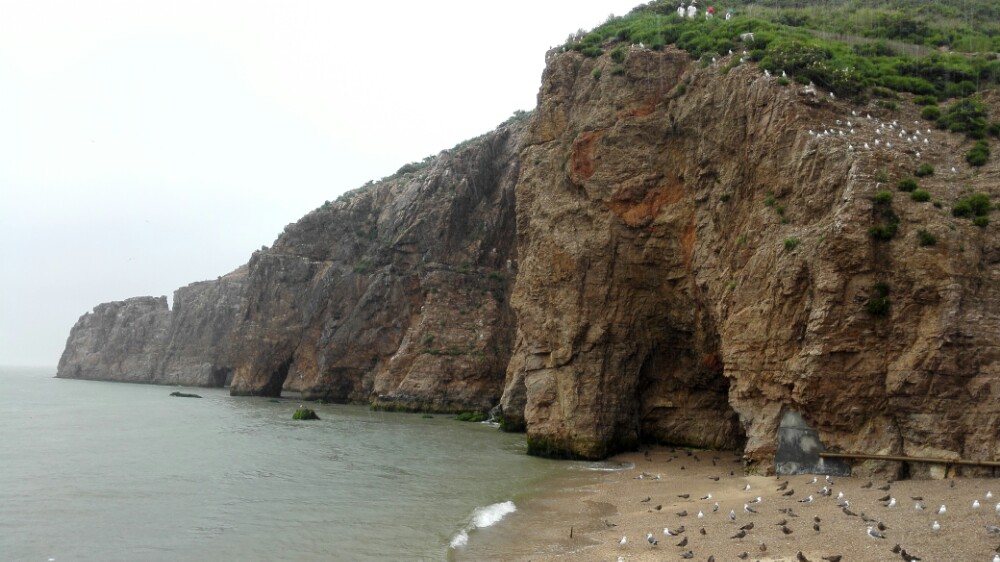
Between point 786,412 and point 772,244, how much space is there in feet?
17.4

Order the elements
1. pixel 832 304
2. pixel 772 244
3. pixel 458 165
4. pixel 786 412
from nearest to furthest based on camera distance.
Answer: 1. pixel 832 304
2. pixel 786 412
3. pixel 772 244
4. pixel 458 165

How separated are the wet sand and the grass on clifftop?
13.9 m

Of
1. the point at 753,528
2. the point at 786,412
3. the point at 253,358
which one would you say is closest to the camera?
the point at 753,528

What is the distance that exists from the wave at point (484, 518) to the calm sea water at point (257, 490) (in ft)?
0.16

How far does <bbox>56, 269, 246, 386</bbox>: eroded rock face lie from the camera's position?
95.4 meters

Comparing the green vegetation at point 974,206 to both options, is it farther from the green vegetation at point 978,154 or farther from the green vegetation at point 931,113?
the green vegetation at point 931,113

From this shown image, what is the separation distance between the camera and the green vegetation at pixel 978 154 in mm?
18766

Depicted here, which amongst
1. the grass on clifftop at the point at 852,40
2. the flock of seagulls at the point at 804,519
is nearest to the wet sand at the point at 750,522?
the flock of seagulls at the point at 804,519

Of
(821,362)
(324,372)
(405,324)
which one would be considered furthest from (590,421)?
(324,372)

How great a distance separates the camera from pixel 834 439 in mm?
17766

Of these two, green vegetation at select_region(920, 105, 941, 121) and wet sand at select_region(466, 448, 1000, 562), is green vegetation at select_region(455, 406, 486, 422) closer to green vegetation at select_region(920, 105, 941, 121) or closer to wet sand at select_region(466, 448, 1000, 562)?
wet sand at select_region(466, 448, 1000, 562)

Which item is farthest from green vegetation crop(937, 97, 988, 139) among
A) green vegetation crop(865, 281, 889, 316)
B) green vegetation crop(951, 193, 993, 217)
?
green vegetation crop(865, 281, 889, 316)

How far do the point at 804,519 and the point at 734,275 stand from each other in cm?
1072

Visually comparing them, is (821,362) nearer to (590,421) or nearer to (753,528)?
(753,528)
